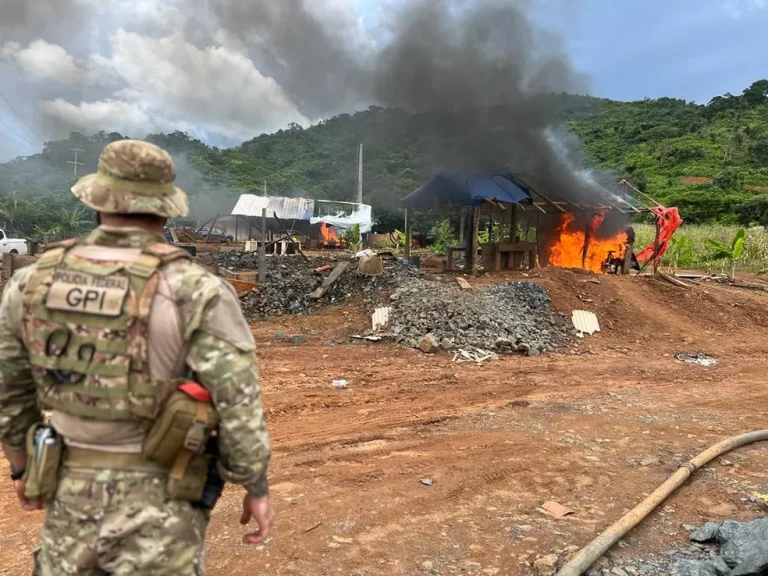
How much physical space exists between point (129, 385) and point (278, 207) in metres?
Result: 31.3

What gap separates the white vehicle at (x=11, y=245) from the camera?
18.5 metres

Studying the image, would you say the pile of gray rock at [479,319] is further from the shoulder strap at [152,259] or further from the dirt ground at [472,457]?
the shoulder strap at [152,259]

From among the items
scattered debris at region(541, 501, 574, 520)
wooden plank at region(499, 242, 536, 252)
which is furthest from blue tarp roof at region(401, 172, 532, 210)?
scattered debris at region(541, 501, 574, 520)

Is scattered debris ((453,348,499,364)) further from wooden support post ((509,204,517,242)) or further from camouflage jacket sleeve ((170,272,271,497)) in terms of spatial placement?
wooden support post ((509,204,517,242))

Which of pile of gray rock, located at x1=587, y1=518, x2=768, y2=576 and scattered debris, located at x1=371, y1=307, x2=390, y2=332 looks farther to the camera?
scattered debris, located at x1=371, y1=307, x2=390, y2=332

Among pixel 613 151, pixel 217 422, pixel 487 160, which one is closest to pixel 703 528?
pixel 217 422

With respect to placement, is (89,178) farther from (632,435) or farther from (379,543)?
(632,435)

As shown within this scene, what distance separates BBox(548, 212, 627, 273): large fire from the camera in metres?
16.3

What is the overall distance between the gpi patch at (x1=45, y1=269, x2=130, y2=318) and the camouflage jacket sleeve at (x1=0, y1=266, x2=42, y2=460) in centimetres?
16

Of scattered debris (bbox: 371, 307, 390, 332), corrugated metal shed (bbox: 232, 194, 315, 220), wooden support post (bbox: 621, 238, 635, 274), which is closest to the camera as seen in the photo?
scattered debris (bbox: 371, 307, 390, 332)

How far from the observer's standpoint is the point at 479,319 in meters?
9.76

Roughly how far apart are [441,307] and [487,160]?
7.69 metres

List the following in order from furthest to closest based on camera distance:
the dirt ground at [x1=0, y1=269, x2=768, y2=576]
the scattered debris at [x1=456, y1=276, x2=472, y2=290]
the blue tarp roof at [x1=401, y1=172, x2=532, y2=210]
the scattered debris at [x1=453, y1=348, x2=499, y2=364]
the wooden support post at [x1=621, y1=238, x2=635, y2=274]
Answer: the wooden support post at [x1=621, y1=238, x2=635, y2=274]
the blue tarp roof at [x1=401, y1=172, x2=532, y2=210]
the scattered debris at [x1=456, y1=276, x2=472, y2=290]
the scattered debris at [x1=453, y1=348, x2=499, y2=364]
the dirt ground at [x1=0, y1=269, x2=768, y2=576]

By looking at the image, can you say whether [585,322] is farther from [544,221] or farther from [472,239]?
[544,221]
